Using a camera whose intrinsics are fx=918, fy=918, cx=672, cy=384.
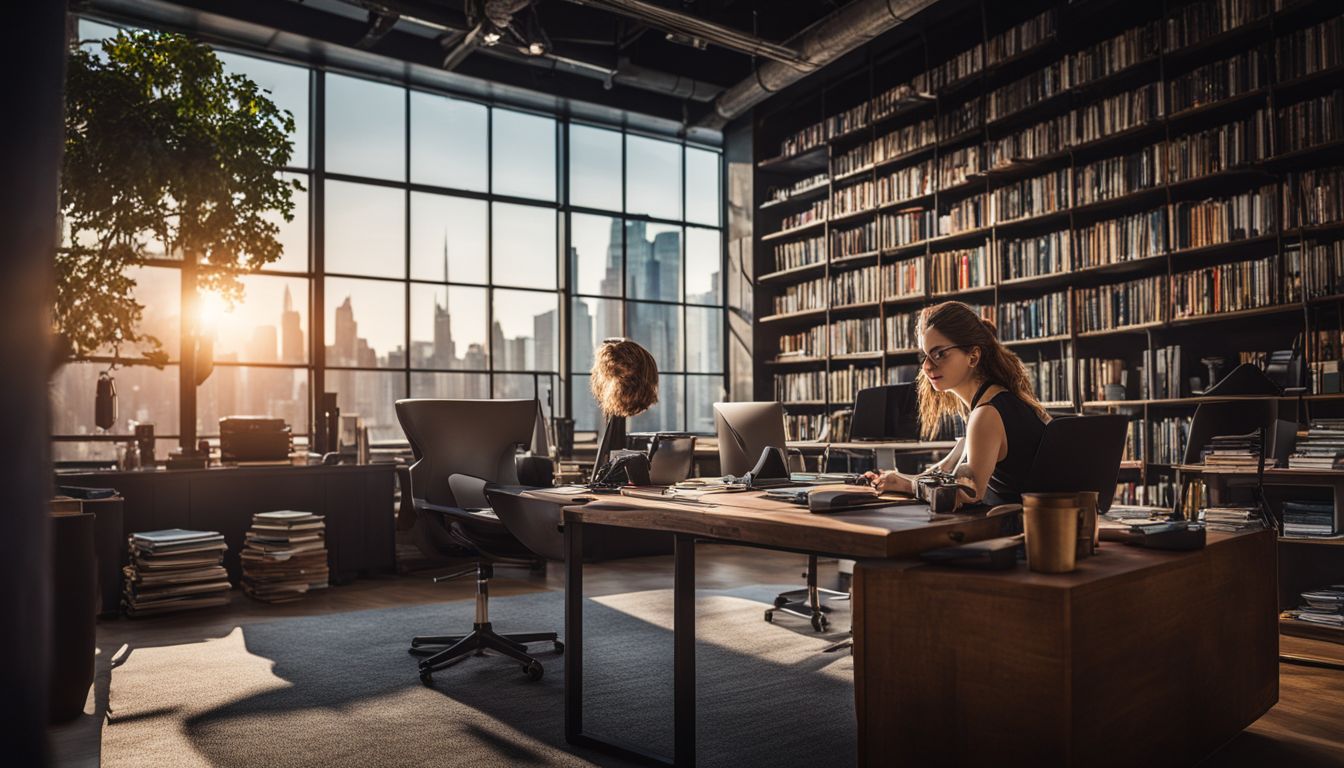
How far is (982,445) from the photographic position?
241cm

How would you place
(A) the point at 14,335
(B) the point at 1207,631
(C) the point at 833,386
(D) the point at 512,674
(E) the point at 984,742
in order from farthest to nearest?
(C) the point at 833,386, (D) the point at 512,674, (B) the point at 1207,631, (E) the point at 984,742, (A) the point at 14,335

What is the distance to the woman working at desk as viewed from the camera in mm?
2422

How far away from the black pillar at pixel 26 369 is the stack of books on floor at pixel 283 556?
4.74m

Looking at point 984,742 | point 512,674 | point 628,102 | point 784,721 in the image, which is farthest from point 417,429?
point 628,102

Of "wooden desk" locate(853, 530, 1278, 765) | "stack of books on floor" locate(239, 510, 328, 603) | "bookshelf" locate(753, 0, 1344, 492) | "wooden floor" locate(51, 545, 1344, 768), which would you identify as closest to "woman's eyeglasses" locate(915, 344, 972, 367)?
"wooden desk" locate(853, 530, 1278, 765)

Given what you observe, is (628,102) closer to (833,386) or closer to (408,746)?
(833,386)

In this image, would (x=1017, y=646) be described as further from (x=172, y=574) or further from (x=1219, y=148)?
(x=172, y=574)

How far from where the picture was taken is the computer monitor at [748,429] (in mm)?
4250

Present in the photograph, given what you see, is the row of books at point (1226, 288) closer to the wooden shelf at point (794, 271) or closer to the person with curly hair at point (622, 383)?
the wooden shelf at point (794, 271)

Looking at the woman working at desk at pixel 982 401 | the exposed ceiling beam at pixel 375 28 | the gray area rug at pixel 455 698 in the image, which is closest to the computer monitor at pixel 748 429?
the gray area rug at pixel 455 698

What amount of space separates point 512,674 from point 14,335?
3006 mm

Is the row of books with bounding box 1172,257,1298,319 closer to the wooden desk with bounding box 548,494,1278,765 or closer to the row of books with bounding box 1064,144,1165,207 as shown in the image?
the row of books with bounding box 1064,144,1165,207

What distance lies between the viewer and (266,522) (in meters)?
5.32

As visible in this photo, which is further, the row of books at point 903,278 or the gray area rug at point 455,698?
the row of books at point 903,278
